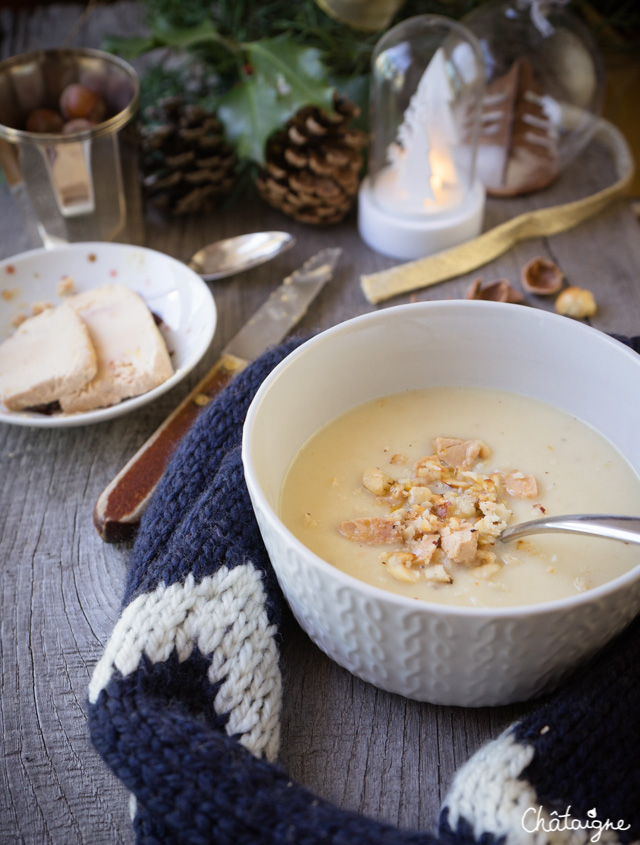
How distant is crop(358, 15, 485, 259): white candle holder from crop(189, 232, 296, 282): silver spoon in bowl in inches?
6.4

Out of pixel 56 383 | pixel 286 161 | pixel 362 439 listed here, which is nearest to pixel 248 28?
pixel 286 161

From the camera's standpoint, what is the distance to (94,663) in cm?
77

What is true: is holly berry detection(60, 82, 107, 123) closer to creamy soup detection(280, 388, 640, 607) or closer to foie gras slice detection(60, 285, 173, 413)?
foie gras slice detection(60, 285, 173, 413)

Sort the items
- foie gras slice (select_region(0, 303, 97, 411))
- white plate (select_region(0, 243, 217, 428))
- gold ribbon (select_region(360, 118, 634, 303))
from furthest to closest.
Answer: gold ribbon (select_region(360, 118, 634, 303)) < white plate (select_region(0, 243, 217, 428)) < foie gras slice (select_region(0, 303, 97, 411))

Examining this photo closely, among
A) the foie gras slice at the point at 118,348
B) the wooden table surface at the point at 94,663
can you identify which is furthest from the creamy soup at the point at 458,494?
the foie gras slice at the point at 118,348

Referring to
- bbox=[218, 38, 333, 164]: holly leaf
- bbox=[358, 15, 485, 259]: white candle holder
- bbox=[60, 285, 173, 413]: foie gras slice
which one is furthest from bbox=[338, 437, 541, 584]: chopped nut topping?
bbox=[218, 38, 333, 164]: holly leaf

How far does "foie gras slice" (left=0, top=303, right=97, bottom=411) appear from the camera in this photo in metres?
0.98

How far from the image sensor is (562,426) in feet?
2.71

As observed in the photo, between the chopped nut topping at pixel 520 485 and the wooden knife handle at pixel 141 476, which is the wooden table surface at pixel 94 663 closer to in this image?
the wooden knife handle at pixel 141 476

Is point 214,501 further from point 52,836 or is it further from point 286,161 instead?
point 286,161

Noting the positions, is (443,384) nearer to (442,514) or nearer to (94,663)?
(442,514)

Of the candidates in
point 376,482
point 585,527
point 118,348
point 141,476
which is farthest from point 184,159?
point 585,527

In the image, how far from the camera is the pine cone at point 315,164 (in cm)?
129

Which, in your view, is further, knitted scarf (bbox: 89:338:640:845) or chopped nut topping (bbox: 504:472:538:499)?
chopped nut topping (bbox: 504:472:538:499)
